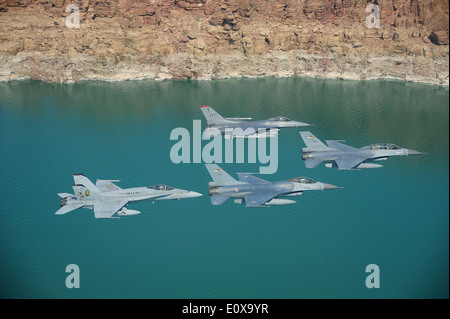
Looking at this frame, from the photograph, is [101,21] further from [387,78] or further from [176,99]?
[387,78]

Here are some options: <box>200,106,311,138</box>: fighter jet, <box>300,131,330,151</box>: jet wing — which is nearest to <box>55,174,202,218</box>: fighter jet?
<box>300,131,330,151</box>: jet wing

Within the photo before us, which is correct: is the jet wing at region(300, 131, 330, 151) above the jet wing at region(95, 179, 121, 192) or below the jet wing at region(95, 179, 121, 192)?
above

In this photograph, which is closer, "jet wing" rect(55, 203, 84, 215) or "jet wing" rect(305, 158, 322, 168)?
"jet wing" rect(55, 203, 84, 215)

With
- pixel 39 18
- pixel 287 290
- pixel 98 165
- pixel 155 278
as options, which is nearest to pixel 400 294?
pixel 287 290

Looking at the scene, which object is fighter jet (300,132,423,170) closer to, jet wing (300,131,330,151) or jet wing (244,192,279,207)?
jet wing (300,131,330,151)

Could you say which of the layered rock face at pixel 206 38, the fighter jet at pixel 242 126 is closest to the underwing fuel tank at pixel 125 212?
the fighter jet at pixel 242 126

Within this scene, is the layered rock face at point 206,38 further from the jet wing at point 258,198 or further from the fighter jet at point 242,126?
the jet wing at point 258,198

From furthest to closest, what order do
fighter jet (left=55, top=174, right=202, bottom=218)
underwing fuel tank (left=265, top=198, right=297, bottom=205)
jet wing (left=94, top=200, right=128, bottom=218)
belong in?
underwing fuel tank (left=265, top=198, right=297, bottom=205), fighter jet (left=55, top=174, right=202, bottom=218), jet wing (left=94, top=200, right=128, bottom=218)

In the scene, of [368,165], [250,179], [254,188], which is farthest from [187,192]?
[368,165]
